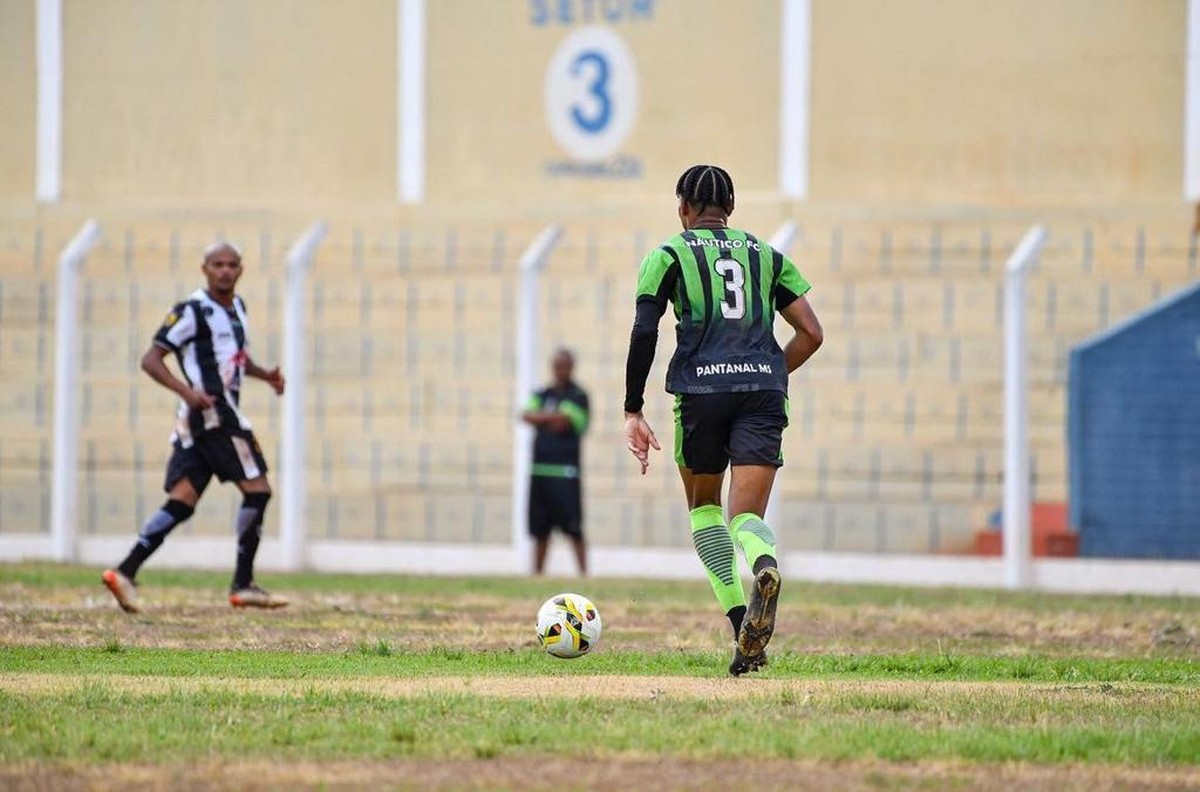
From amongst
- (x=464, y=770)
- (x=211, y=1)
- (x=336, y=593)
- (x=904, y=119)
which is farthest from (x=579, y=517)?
(x=464, y=770)

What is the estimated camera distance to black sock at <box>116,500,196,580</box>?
13.4 m

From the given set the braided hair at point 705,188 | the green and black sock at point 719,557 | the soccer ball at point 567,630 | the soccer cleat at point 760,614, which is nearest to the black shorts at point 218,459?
the soccer ball at point 567,630

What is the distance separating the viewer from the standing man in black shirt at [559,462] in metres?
20.1

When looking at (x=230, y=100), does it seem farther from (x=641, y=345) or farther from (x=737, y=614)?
(x=737, y=614)

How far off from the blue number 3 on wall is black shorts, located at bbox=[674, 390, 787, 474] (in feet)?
50.2

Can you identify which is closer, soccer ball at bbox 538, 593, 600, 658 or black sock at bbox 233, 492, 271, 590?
soccer ball at bbox 538, 593, 600, 658

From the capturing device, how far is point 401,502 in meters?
21.4

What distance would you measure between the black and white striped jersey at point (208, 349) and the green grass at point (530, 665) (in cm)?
293

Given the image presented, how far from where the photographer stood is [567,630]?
33.7ft

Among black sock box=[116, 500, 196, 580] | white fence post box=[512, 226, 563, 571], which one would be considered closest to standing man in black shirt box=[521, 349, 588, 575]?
white fence post box=[512, 226, 563, 571]

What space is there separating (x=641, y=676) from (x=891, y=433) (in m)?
11.0

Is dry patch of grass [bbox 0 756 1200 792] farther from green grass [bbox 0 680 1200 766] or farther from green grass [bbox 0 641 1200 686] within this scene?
green grass [bbox 0 641 1200 686]

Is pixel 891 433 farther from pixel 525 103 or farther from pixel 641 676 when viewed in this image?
pixel 641 676

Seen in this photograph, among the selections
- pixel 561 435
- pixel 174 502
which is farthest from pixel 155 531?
pixel 561 435
